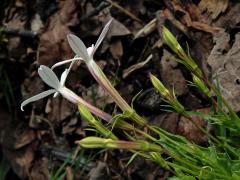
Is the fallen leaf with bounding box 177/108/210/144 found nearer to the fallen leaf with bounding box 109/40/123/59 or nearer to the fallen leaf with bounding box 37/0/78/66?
the fallen leaf with bounding box 109/40/123/59

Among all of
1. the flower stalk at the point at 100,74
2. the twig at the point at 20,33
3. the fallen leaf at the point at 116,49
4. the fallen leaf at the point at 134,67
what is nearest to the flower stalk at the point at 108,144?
the flower stalk at the point at 100,74

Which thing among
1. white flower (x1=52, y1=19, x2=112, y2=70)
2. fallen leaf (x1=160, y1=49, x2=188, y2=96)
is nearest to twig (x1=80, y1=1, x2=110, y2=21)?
fallen leaf (x1=160, y1=49, x2=188, y2=96)

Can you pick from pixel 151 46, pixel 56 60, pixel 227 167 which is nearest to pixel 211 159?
pixel 227 167

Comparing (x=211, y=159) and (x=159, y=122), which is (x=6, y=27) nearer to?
(x=159, y=122)

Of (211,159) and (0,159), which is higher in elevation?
(211,159)

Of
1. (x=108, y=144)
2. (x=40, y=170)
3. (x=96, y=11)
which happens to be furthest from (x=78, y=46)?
(x=40, y=170)

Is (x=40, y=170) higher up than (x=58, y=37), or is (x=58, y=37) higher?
(x=58, y=37)

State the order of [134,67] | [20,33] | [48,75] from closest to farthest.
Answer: [48,75], [134,67], [20,33]

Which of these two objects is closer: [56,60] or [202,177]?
[202,177]

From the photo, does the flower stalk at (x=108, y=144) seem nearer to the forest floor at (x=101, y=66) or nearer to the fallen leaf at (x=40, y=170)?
the forest floor at (x=101, y=66)

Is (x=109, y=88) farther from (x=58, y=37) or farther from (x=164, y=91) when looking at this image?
(x=58, y=37)
